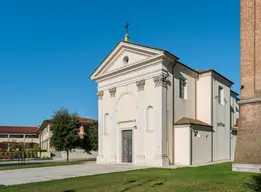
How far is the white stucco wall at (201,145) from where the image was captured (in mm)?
20531

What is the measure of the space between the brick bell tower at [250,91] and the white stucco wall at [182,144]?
652 centimetres

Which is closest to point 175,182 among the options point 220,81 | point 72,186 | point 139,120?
point 72,186

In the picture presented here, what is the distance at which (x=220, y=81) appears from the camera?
25891mm

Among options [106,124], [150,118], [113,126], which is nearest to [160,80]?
[150,118]

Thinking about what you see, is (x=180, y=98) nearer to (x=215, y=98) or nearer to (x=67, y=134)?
(x=215, y=98)

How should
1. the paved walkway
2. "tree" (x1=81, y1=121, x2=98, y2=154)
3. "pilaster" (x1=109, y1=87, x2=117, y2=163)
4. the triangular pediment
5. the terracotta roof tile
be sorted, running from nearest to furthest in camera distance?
1. the paved walkway
2. the triangular pediment
3. "pilaster" (x1=109, y1=87, x2=117, y2=163)
4. "tree" (x1=81, y1=121, x2=98, y2=154)
5. the terracotta roof tile

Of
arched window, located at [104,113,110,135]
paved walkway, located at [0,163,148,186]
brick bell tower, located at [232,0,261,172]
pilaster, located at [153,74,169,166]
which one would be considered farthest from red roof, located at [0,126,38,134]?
brick bell tower, located at [232,0,261,172]

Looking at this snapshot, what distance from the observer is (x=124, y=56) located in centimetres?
2320

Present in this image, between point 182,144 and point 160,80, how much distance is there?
16.9ft

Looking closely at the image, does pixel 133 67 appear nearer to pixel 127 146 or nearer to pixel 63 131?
pixel 127 146

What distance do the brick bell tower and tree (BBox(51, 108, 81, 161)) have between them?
19.3 m

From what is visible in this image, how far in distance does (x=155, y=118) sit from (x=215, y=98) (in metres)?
7.69

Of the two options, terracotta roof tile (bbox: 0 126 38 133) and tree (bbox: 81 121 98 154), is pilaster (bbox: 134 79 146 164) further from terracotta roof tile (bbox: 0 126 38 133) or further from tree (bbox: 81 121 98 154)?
terracotta roof tile (bbox: 0 126 38 133)

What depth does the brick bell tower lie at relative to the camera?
501 inches
